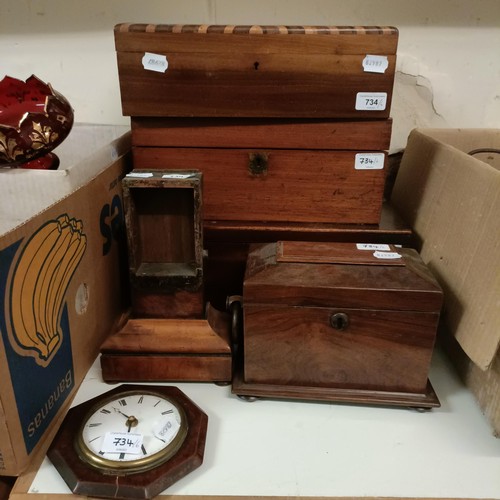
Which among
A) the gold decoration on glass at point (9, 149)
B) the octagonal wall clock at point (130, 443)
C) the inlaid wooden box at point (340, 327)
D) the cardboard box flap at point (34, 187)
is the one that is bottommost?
the octagonal wall clock at point (130, 443)

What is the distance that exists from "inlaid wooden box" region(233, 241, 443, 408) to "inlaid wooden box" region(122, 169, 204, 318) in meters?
0.11

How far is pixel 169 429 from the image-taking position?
0.67 metres

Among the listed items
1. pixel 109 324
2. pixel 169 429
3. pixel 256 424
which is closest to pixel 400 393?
pixel 256 424

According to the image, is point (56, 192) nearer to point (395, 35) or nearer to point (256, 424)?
point (256, 424)

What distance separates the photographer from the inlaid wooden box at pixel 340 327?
28.0 inches

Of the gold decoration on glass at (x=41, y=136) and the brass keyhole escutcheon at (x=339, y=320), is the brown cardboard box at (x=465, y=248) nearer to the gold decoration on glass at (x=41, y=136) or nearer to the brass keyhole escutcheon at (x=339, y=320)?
the brass keyhole escutcheon at (x=339, y=320)

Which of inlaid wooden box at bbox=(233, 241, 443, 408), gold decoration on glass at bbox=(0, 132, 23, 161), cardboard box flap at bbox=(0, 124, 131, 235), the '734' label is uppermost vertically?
the '734' label

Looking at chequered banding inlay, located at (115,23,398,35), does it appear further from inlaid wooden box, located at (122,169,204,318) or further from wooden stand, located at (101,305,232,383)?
wooden stand, located at (101,305,232,383)

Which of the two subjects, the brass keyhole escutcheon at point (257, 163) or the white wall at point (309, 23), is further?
the white wall at point (309, 23)

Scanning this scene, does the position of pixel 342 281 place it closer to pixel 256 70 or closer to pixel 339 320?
pixel 339 320

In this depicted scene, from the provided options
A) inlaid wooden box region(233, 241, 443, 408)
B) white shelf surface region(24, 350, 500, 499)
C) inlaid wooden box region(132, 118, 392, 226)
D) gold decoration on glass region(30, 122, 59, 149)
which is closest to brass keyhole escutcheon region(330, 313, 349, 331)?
inlaid wooden box region(233, 241, 443, 408)

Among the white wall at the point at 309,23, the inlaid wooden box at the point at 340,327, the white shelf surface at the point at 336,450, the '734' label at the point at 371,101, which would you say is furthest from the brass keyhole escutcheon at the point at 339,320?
the white wall at the point at 309,23

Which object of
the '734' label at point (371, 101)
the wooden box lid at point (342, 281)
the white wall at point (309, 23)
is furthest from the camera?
the white wall at point (309, 23)

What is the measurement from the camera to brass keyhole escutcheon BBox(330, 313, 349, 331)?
0.72 metres
